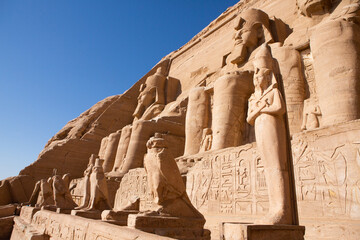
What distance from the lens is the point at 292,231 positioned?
7.94ft

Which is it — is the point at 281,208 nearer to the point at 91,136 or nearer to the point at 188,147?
the point at 188,147

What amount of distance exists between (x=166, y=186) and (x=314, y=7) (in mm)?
6509

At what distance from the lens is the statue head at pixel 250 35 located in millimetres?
9617

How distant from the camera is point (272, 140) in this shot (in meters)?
2.83

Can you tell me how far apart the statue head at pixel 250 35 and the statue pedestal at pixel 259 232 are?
25.7 ft

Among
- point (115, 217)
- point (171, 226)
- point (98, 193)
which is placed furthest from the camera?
point (98, 193)

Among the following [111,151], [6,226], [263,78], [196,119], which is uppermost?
[196,119]

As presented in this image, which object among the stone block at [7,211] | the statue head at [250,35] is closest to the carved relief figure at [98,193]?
the stone block at [7,211]

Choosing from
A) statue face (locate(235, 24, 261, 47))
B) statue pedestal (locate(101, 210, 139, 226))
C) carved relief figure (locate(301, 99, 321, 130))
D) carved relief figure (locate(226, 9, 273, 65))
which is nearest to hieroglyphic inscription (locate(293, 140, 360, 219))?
carved relief figure (locate(301, 99, 321, 130))

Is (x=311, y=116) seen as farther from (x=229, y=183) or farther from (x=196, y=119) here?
(x=196, y=119)

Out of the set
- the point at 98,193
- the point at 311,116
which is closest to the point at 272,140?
the point at 311,116

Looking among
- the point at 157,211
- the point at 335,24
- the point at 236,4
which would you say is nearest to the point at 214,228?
the point at 157,211

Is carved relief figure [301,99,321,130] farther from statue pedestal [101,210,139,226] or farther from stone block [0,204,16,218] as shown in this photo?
stone block [0,204,16,218]

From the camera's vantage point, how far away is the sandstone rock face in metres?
2.95
